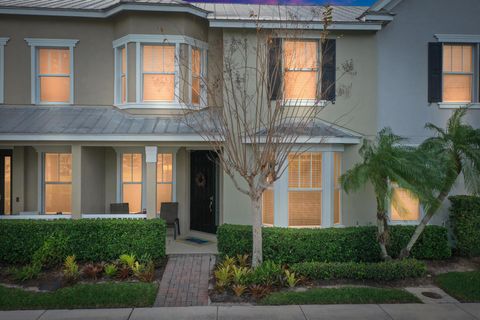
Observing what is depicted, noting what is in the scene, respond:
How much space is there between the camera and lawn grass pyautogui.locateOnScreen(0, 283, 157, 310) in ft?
21.2

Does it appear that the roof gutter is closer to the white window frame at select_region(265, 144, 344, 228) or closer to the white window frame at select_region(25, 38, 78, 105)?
the white window frame at select_region(25, 38, 78, 105)

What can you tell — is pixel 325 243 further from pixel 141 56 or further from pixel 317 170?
pixel 141 56

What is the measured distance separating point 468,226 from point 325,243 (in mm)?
3703

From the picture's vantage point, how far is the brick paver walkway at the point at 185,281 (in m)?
6.82

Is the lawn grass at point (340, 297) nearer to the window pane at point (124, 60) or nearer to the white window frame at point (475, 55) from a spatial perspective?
the white window frame at point (475, 55)

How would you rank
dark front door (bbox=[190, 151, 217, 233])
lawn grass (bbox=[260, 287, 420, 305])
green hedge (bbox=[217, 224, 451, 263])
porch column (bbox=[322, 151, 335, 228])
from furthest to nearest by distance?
dark front door (bbox=[190, 151, 217, 233])
porch column (bbox=[322, 151, 335, 228])
green hedge (bbox=[217, 224, 451, 263])
lawn grass (bbox=[260, 287, 420, 305])

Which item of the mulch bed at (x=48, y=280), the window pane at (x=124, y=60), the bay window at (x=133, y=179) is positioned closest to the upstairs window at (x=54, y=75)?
the window pane at (x=124, y=60)

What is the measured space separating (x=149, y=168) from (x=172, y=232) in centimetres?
259

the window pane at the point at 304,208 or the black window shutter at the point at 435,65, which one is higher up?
the black window shutter at the point at 435,65

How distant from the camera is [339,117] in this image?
393 inches

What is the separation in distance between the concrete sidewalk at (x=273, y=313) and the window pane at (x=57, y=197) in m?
5.24

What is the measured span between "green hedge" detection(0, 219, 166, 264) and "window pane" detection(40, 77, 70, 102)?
4.14m

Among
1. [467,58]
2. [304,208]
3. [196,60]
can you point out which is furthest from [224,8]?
[467,58]

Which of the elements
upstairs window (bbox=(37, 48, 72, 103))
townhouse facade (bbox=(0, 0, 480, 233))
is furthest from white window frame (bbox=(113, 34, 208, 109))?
upstairs window (bbox=(37, 48, 72, 103))
